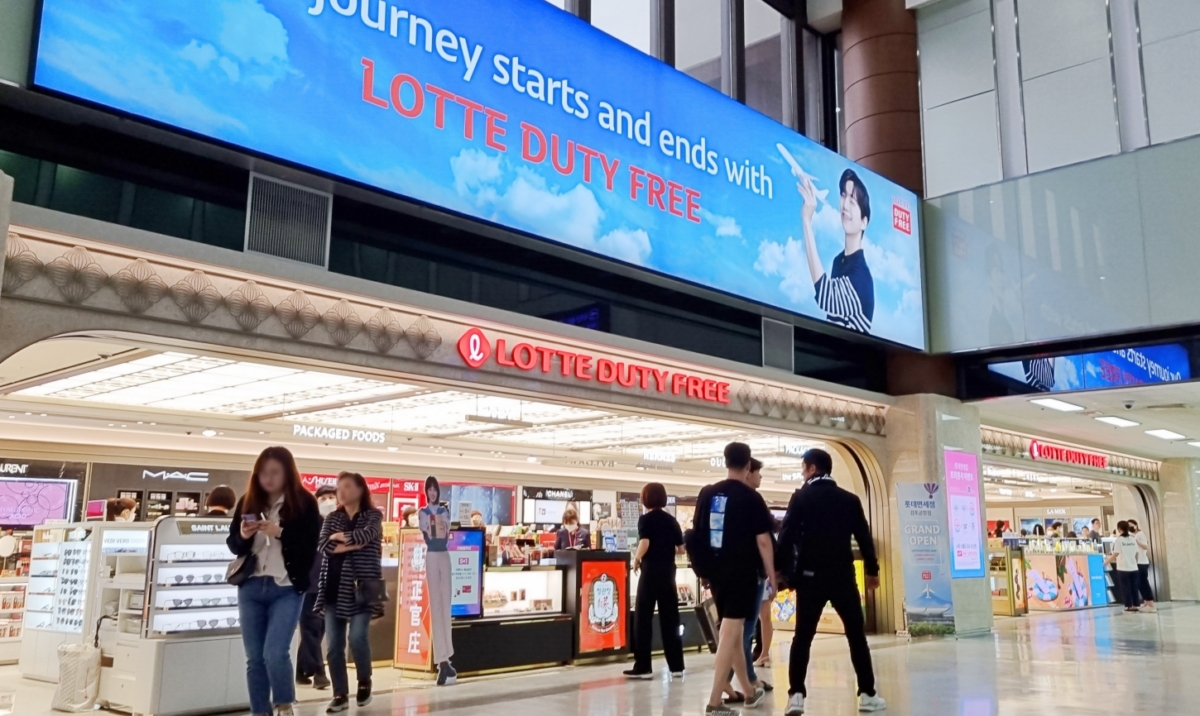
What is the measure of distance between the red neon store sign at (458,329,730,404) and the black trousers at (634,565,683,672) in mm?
1807

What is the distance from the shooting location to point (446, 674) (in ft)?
22.7

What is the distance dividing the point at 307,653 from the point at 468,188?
3.59 m

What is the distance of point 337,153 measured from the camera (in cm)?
588

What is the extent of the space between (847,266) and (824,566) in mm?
5508

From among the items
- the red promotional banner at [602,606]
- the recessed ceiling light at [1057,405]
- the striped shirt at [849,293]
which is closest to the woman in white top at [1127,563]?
the recessed ceiling light at [1057,405]

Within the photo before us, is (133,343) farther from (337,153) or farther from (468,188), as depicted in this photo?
(468,188)

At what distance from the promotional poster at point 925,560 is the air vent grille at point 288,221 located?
7829 millimetres

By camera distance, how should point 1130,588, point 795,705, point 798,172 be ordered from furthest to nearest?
point 1130,588 < point 798,172 < point 795,705

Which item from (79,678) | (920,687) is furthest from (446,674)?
(920,687)

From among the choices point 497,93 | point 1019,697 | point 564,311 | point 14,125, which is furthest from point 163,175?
point 1019,697

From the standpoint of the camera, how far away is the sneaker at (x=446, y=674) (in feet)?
22.5

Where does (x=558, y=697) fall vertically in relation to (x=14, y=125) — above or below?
below

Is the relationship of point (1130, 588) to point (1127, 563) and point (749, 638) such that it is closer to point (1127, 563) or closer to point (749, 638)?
point (1127, 563)

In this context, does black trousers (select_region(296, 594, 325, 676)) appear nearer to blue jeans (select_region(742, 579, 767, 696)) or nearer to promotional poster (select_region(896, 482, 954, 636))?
blue jeans (select_region(742, 579, 767, 696))
